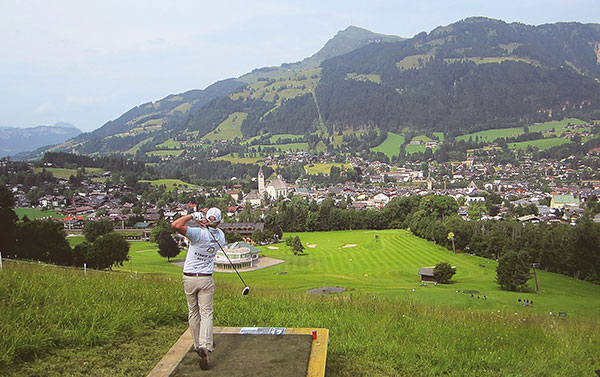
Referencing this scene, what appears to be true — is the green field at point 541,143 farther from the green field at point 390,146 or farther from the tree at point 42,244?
the tree at point 42,244

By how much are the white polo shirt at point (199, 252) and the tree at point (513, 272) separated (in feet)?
94.6

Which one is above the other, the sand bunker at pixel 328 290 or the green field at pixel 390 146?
the green field at pixel 390 146

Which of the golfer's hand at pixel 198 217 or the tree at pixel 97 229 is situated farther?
the tree at pixel 97 229

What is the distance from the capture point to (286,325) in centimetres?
689

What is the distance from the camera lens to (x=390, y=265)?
133 ft

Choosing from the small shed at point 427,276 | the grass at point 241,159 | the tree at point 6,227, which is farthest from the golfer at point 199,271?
the grass at point 241,159

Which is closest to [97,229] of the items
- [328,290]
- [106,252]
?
[106,252]

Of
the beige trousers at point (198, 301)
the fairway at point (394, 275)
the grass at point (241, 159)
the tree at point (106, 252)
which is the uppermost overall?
the beige trousers at point (198, 301)

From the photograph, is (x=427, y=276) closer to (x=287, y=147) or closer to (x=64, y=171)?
(x=64, y=171)

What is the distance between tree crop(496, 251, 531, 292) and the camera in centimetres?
2917

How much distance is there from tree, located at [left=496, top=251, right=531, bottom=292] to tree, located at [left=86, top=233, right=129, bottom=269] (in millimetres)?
25928

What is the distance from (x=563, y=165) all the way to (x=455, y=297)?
13357 centimetres

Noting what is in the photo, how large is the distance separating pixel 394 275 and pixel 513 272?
933 centimetres

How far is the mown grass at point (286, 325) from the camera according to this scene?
17.2 feet
